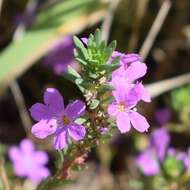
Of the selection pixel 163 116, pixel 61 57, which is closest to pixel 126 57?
pixel 163 116

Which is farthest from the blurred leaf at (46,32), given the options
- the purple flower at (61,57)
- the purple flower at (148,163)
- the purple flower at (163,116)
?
the purple flower at (148,163)

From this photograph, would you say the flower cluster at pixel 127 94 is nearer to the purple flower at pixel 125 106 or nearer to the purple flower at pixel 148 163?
the purple flower at pixel 125 106

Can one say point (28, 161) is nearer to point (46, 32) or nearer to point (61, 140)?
point (46, 32)

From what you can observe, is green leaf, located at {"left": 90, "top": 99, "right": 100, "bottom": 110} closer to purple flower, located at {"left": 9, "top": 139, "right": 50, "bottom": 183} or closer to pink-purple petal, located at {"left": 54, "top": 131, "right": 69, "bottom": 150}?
pink-purple petal, located at {"left": 54, "top": 131, "right": 69, "bottom": 150}

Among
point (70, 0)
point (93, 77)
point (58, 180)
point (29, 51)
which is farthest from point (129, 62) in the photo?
point (70, 0)

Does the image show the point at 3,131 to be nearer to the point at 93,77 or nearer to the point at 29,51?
the point at 29,51

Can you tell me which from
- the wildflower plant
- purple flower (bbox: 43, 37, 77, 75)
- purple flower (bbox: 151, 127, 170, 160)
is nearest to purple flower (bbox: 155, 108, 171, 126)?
purple flower (bbox: 151, 127, 170, 160)
